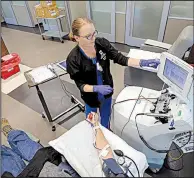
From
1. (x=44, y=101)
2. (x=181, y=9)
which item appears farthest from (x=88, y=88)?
(x=181, y=9)

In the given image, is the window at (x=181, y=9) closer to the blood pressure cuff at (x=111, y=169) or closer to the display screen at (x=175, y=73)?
the display screen at (x=175, y=73)

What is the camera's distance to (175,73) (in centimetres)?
103

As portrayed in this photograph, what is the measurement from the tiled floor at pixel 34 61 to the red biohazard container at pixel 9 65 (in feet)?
1.15

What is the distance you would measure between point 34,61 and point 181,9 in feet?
9.43

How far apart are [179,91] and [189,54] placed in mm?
1568

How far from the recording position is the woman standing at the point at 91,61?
1209mm

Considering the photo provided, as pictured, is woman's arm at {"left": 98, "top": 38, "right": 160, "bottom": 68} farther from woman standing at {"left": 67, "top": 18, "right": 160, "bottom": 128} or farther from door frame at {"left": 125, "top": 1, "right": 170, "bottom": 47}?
door frame at {"left": 125, "top": 1, "right": 170, "bottom": 47}

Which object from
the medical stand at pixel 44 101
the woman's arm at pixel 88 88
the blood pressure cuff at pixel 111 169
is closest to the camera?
the blood pressure cuff at pixel 111 169

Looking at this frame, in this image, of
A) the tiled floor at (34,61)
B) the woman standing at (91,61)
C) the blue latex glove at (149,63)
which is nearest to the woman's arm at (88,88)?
the woman standing at (91,61)

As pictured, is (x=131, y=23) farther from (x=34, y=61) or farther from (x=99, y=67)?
(x=99, y=67)

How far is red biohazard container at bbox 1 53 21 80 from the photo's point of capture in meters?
3.02

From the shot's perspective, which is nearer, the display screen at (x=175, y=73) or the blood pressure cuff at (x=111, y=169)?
the blood pressure cuff at (x=111, y=169)

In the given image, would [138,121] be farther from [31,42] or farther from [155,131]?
[31,42]

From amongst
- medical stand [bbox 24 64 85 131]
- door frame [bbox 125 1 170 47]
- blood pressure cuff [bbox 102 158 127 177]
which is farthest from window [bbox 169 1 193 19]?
blood pressure cuff [bbox 102 158 127 177]
